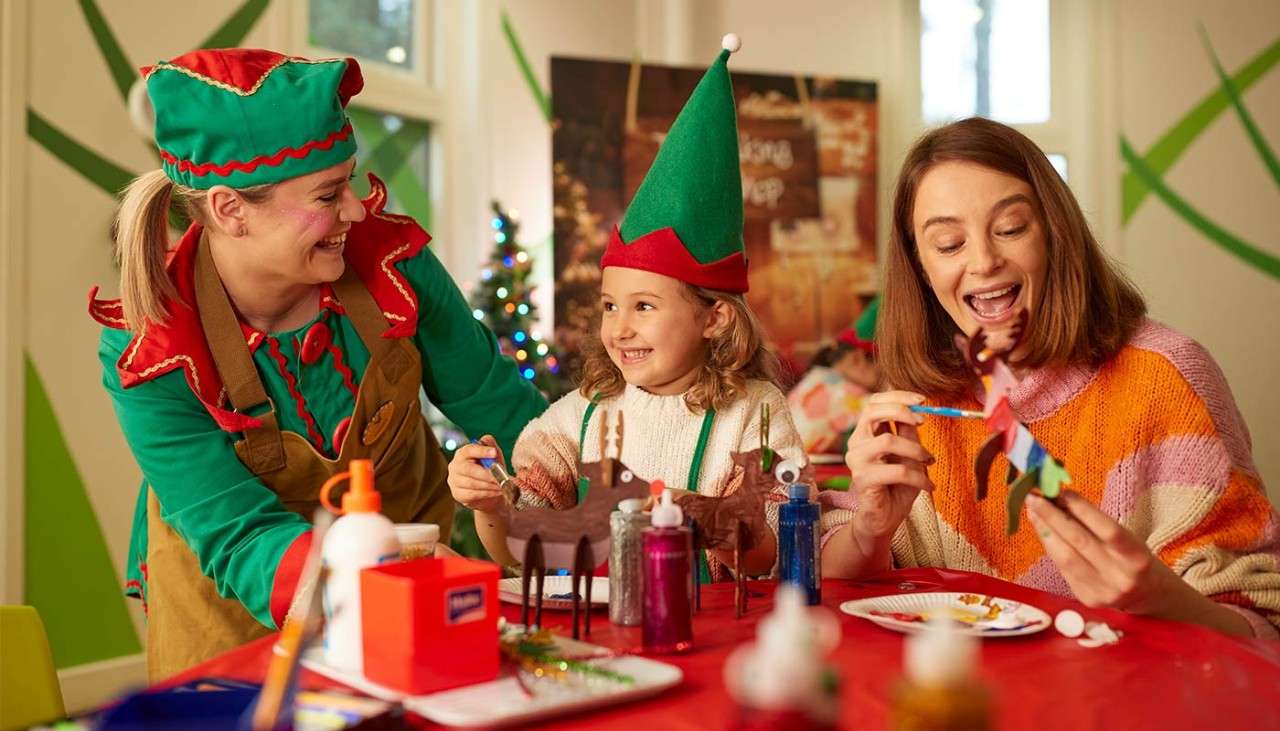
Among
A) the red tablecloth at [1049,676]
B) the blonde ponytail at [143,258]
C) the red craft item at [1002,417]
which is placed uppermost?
the blonde ponytail at [143,258]

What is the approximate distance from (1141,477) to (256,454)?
4.72ft

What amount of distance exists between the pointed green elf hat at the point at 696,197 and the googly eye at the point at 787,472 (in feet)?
1.65

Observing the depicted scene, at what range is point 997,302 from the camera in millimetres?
1884

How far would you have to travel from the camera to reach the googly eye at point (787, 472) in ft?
5.26

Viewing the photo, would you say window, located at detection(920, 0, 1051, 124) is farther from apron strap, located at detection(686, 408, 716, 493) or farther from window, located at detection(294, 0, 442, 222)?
apron strap, located at detection(686, 408, 716, 493)

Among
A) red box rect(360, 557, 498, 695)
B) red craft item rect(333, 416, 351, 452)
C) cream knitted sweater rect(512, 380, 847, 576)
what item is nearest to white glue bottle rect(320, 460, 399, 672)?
red box rect(360, 557, 498, 695)

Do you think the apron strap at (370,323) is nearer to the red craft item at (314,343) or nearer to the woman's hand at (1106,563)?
the red craft item at (314,343)

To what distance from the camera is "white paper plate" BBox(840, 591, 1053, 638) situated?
4.64 ft

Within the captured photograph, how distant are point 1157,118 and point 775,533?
5584 mm

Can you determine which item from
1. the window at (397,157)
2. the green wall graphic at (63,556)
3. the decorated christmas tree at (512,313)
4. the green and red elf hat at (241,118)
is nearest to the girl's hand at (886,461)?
the green and red elf hat at (241,118)

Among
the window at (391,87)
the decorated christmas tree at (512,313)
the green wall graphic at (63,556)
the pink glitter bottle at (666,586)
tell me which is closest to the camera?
the pink glitter bottle at (666,586)

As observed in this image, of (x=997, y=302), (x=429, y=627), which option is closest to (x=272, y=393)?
(x=429, y=627)

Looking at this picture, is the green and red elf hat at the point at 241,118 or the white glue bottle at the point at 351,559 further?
the green and red elf hat at the point at 241,118

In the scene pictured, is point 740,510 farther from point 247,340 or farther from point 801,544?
point 247,340
